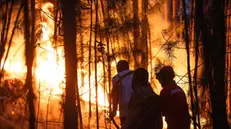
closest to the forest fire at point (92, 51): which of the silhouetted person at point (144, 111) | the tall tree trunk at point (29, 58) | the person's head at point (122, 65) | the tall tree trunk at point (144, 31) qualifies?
the tall tree trunk at point (144, 31)

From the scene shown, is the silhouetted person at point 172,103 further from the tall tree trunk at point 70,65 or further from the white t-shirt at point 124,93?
the tall tree trunk at point 70,65

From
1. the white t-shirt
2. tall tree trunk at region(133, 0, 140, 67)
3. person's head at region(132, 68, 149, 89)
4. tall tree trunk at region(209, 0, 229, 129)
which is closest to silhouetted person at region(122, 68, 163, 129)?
person's head at region(132, 68, 149, 89)

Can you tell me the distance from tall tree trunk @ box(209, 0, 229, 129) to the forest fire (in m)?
1.28

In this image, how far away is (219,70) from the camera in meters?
5.26

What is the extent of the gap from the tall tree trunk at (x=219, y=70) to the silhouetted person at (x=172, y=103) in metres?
1.32

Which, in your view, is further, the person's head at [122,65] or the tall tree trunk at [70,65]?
the person's head at [122,65]

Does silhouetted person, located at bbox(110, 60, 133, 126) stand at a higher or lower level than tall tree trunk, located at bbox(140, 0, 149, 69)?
lower

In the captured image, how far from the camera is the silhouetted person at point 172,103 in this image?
4102 mm

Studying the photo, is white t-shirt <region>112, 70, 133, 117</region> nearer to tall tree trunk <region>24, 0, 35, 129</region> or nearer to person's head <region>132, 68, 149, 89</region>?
person's head <region>132, 68, 149, 89</region>

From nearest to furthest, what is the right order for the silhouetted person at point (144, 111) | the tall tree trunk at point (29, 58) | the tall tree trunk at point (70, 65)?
the silhouetted person at point (144, 111), the tall tree trunk at point (70, 65), the tall tree trunk at point (29, 58)

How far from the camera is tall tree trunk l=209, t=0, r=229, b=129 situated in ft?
17.3

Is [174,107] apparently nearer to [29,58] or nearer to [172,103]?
[172,103]

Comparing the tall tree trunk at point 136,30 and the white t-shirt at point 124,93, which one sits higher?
the tall tree trunk at point 136,30

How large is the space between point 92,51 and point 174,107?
316 centimetres
